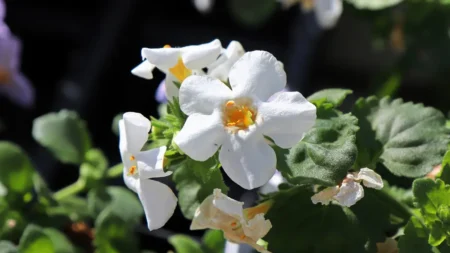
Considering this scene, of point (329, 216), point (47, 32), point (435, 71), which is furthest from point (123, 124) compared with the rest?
point (47, 32)

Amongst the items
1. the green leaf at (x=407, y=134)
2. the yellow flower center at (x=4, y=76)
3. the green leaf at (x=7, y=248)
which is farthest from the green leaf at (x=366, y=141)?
the yellow flower center at (x=4, y=76)

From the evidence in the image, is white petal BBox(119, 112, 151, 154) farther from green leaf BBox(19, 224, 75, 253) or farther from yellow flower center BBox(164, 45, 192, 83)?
green leaf BBox(19, 224, 75, 253)

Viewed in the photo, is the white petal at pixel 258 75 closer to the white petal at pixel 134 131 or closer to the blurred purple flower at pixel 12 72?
the white petal at pixel 134 131

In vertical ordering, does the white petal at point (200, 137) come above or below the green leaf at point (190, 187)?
above

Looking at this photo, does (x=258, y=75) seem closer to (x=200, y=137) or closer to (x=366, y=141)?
(x=200, y=137)

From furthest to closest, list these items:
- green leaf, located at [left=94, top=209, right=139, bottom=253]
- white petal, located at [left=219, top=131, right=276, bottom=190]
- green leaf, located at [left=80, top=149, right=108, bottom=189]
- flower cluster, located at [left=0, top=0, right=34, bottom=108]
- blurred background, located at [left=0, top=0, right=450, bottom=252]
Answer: blurred background, located at [left=0, top=0, right=450, bottom=252] → flower cluster, located at [left=0, top=0, right=34, bottom=108] → green leaf, located at [left=80, top=149, right=108, bottom=189] → green leaf, located at [left=94, top=209, right=139, bottom=253] → white petal, located at [left=219, top=131, right=276, bottom=190]

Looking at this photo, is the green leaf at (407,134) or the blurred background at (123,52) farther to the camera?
the blurred background at (123,52)

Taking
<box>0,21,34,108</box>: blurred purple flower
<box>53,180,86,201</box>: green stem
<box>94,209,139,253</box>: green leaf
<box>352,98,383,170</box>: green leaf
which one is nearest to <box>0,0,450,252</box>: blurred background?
<box>0,21,34,108</box>: blurred purple flower
